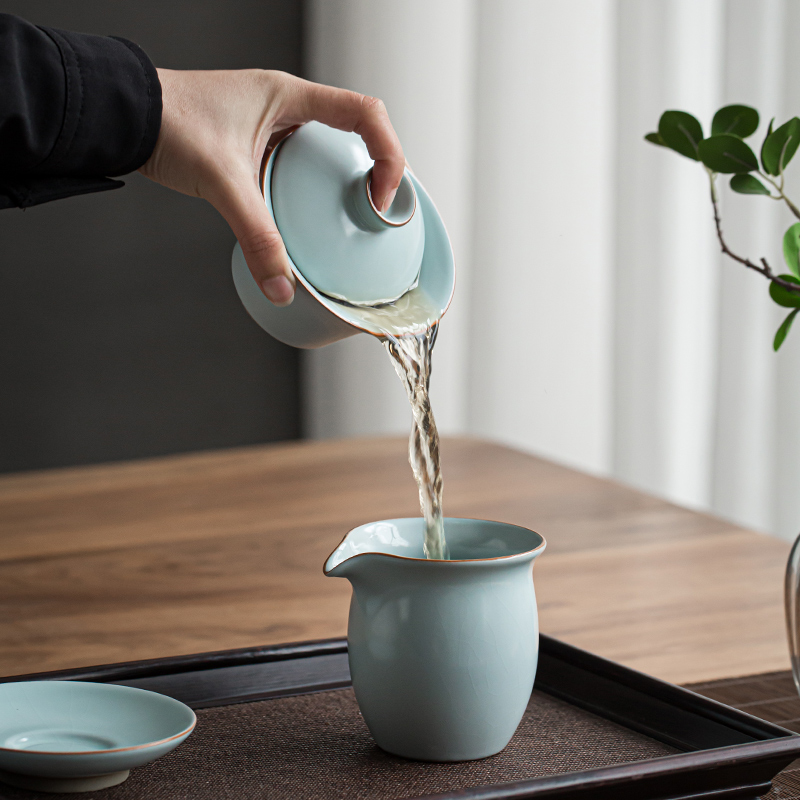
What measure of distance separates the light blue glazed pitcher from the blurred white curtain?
1.51 metres

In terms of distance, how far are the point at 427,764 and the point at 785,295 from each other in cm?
43

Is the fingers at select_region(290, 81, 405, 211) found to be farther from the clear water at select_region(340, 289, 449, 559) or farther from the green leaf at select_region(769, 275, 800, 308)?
the green leaf at select_region(769, 275, 800, 308)

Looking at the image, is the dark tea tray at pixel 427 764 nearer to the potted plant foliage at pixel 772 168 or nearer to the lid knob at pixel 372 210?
the potted plant foliage at pixel 772 168

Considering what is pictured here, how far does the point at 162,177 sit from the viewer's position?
768 millimetres

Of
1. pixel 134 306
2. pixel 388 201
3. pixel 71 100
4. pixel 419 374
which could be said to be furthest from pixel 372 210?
pixel 134 306

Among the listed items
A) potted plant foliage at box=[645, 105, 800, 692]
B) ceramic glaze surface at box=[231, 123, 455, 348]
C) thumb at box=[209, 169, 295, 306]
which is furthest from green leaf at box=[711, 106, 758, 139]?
thumb at box=[209, 169, 295, 306]

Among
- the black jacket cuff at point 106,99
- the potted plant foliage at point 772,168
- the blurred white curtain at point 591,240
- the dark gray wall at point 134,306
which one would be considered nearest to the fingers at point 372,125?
the black jacket cuff at point 106,99

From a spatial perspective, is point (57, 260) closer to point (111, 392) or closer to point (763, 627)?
point (111, 392)

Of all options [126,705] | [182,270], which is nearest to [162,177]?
[126,705]

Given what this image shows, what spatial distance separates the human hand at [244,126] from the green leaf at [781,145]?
0.88ft

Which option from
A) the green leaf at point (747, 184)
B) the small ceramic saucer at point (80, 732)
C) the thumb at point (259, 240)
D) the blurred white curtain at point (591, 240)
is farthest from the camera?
the blurred white curtain at point (591, 240)

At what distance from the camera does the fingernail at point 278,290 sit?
26.7 inches

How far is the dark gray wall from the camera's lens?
112 inches

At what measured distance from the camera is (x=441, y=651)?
60 cm
